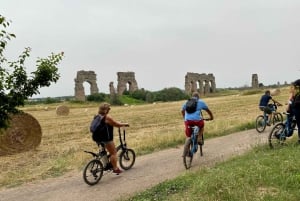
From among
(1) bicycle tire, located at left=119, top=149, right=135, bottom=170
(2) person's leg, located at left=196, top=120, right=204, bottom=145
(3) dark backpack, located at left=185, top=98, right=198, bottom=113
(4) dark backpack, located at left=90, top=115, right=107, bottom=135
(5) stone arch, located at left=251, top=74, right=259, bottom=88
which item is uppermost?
(5) stone arch, located at left=251, top=74, right=259, bottom=88

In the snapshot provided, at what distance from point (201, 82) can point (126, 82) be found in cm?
1964

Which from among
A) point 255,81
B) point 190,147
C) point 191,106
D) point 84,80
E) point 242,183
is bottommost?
point 242,183

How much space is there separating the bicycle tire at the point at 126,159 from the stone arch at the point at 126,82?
Answer: 6340cm

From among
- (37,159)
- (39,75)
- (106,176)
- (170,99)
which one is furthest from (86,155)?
(170,99)

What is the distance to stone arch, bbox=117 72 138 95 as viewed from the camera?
7667 centimetres

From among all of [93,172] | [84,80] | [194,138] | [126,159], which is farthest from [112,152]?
[84,80]

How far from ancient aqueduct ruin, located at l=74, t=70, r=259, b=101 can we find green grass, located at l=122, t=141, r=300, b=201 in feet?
177

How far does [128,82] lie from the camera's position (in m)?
78.4

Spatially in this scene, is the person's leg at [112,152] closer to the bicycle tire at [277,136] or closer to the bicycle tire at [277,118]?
the bicycle tire at [277,136]

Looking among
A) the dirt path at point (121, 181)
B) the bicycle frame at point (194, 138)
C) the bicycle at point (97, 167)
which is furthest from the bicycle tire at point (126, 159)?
the bicycle frame at point (194, 138)

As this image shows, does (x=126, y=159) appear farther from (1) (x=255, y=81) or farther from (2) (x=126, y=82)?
(1) (x=255, y=81)

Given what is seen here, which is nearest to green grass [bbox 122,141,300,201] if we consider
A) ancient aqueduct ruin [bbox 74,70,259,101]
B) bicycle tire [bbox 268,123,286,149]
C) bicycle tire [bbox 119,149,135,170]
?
bicycle tire [bbox 268,123,286,149]

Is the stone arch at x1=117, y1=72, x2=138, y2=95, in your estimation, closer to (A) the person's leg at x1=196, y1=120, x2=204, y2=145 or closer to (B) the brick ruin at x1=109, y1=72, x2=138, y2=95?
(B) the brick ruin at x1=109, y1=72, x2=138, y2=95

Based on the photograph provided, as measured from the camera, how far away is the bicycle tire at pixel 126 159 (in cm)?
1195
